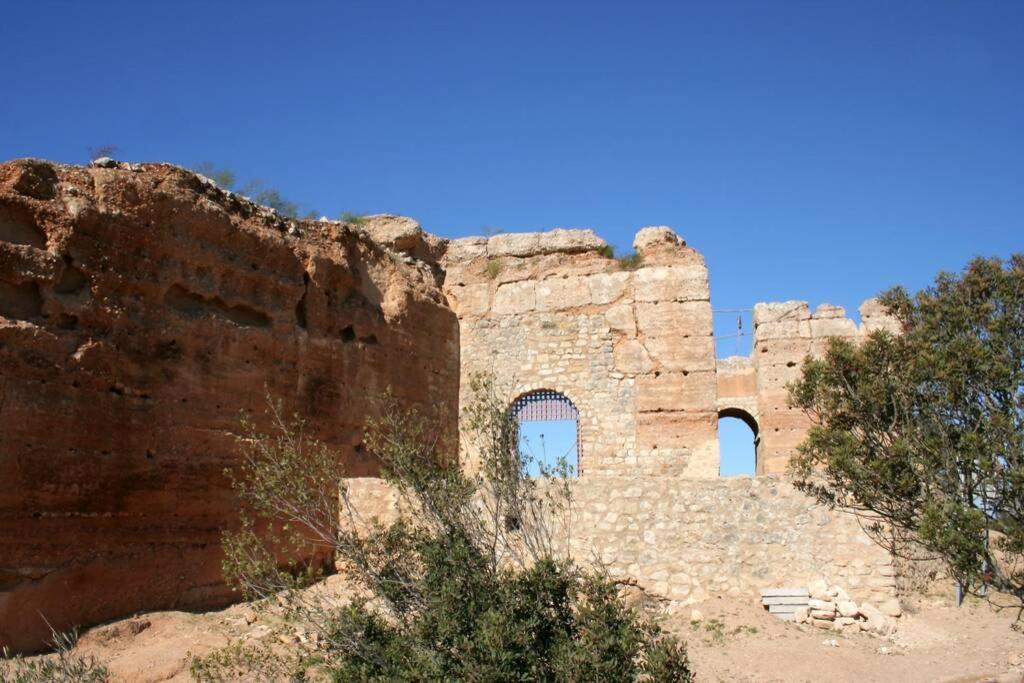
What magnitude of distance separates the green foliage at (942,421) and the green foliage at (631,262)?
7.28 metres

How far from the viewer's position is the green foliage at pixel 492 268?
15.7 metres

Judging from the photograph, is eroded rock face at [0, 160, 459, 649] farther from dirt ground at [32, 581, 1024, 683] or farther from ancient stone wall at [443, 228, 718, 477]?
ancient stone wall at [443, 228, 718, 477]

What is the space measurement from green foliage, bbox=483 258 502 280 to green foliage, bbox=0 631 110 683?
9.51m

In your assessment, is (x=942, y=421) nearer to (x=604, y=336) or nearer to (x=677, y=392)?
(x=677, y=392)

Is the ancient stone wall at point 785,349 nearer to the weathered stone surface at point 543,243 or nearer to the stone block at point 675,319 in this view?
the stone block at point 675,319

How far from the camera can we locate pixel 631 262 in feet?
50.2

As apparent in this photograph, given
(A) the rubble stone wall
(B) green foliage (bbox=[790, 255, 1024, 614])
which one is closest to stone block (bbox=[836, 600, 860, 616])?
(B) green foliage (bbox=[790, 255, 1024, 614])

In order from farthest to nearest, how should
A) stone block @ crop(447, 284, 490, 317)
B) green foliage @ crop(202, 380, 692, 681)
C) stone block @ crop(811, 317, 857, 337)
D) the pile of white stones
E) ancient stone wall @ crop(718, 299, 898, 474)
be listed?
stone block @ crop(811, 317, 857, 337) → ancient stone wall @ crop(718, 299, 898, 474) → stone block @ crop(447, 284, 490, 317) → the pile of white stones → green foliage @ crop(202, 380, 692, 681)

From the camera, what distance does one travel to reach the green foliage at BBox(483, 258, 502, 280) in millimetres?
15672

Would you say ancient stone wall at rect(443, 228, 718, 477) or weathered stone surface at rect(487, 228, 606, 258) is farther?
weathered stone surface at rect(487, 228, 606, 258)

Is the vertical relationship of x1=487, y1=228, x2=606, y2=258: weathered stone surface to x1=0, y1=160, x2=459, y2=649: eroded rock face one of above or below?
above

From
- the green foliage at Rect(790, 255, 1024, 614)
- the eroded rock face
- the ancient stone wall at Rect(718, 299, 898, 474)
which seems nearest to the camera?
the green foliage at Rect(790, 255, 1024, 614)

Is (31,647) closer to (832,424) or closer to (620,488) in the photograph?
(620,488)

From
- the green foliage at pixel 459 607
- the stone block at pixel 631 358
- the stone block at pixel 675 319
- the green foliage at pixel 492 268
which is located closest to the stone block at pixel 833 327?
the stone block at pixel 675 319
